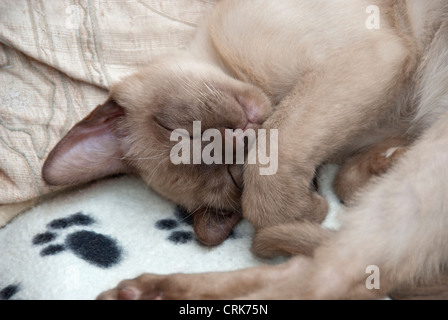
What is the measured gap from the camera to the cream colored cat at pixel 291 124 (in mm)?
1064

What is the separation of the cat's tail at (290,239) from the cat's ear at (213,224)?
5.5 inches

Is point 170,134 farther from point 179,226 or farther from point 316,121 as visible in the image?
point 316,121

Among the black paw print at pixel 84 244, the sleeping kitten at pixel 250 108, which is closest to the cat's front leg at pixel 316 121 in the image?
the sleeping kitten at pixel 250 108

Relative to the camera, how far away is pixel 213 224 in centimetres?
136

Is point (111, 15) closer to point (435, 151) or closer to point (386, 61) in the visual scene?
point (386, 61)

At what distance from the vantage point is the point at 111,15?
62.9 inches

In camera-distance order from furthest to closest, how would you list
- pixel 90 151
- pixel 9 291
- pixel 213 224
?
Result: pixel 90 151 → pixel 213 224 → pixel 9 291

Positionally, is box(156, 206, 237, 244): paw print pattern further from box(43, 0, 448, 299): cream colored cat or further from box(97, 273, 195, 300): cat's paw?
box(97, 273, 195, 300): cat's paw

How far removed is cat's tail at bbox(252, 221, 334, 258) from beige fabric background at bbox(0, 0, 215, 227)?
2.38ft

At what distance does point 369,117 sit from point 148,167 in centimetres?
64

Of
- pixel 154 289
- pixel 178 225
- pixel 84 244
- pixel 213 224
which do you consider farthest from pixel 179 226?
pixel 154 289

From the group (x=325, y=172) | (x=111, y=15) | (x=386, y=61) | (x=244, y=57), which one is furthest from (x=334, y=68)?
(x=111, y=15)

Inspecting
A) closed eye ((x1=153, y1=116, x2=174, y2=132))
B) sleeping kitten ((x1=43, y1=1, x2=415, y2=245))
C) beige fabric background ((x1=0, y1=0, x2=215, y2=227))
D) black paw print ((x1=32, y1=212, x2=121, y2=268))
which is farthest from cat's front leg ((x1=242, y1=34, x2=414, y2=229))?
beige fabric background ((x1=0, y1=0, x2=215, y2=227))

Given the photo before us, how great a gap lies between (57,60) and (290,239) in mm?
931
